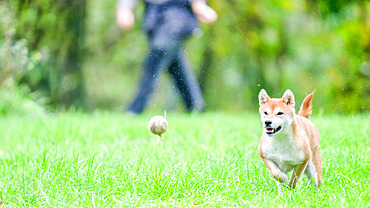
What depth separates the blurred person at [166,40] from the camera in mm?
5371

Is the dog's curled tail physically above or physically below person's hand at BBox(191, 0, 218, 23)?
A: below

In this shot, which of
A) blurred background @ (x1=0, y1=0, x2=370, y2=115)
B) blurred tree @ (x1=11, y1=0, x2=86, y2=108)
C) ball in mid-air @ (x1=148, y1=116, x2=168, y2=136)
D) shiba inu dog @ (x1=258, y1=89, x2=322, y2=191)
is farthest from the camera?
blurred tree @ (x1=11, y1=0, x2=86, y2=108)

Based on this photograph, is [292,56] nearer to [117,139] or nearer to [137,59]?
[137,59]

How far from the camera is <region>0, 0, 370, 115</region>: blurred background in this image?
6.72 m

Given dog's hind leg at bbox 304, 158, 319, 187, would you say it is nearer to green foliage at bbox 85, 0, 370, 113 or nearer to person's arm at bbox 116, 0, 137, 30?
person's arm at bbox 116, 0, 137, 30

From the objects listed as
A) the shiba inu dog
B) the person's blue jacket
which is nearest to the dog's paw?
the shiba inu dog

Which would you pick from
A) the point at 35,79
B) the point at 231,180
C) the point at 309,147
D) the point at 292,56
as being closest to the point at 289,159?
the point at 309,147

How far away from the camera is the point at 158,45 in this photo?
543 centimetres

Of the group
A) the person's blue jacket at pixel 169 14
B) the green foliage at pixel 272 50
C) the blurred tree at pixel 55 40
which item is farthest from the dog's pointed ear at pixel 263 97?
the blurred tree at pixel 55 40

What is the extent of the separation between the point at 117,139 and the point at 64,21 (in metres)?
4.09

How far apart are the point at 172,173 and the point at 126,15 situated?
2872 mm

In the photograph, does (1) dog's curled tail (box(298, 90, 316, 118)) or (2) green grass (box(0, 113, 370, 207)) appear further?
(1) dog's curled tail (box(298, 90, 316, 118))

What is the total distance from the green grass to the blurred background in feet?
8.18

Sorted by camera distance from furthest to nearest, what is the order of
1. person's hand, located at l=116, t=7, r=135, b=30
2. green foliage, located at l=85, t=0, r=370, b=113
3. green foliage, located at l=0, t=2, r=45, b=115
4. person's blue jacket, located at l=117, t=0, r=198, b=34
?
1. green foliage, located at l=85, t=0, r=370, b=113
2. green foliage, located at l=0, t=2, r=45, b=115
3. person's blue jacket, located at l=117, t=0, r=198, b=34
4. person's hand, located at l=116, t=7, r=135, b=30
